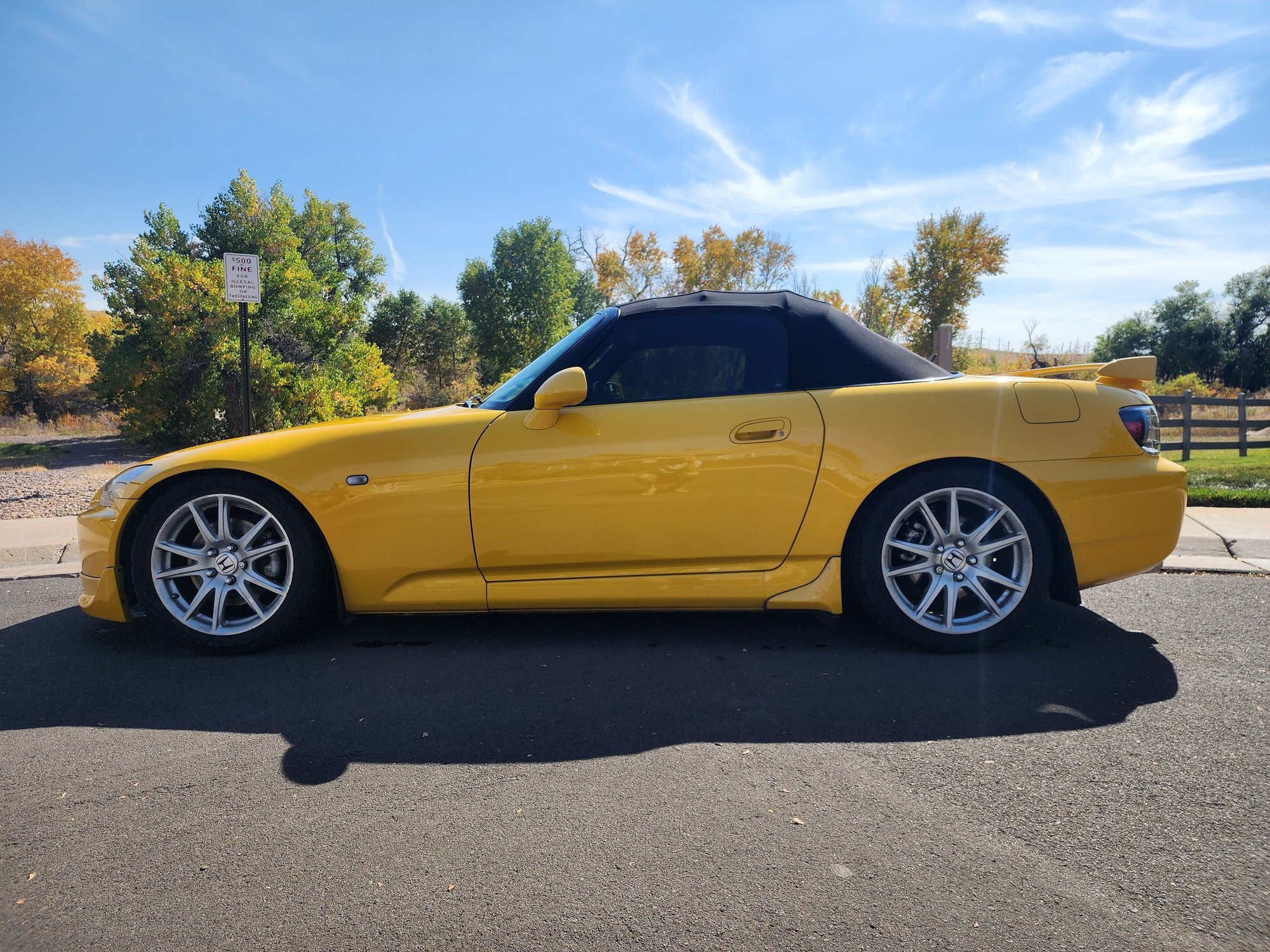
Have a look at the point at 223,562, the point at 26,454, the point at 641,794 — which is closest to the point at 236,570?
the point at 223,562

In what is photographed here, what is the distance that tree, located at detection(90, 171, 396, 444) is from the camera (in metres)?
13.0

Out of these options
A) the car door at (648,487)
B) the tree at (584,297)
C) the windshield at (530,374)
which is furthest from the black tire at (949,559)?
the tree at (584,297)

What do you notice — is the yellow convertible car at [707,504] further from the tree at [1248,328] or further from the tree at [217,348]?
the tree at [1248,328]

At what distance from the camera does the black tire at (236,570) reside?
3271 millimetres

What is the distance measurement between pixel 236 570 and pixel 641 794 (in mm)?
2170

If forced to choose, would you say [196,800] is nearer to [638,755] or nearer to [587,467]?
[638,755]

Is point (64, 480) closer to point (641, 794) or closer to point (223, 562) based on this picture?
point (223, 562)

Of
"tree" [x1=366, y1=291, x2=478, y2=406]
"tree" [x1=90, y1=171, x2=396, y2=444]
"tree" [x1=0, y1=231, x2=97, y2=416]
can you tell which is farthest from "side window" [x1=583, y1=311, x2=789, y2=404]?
"tree" [x1=0, y1=231, x2=97, y2=416]

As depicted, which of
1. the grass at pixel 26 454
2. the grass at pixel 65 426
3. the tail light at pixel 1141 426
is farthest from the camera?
the grass at pixel 65 426

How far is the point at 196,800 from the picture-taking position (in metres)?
2.10

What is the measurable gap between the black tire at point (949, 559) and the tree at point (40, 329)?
4080cm

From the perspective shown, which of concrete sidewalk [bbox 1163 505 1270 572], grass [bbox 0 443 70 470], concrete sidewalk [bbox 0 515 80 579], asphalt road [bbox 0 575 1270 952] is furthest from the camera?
grass [bbox 0 443 70 470]

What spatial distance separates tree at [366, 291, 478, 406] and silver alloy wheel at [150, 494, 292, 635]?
108 feet

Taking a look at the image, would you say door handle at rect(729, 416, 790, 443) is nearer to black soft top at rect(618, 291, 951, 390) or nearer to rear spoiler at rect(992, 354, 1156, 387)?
black soft top at rect(618, 291, 951, 390)
